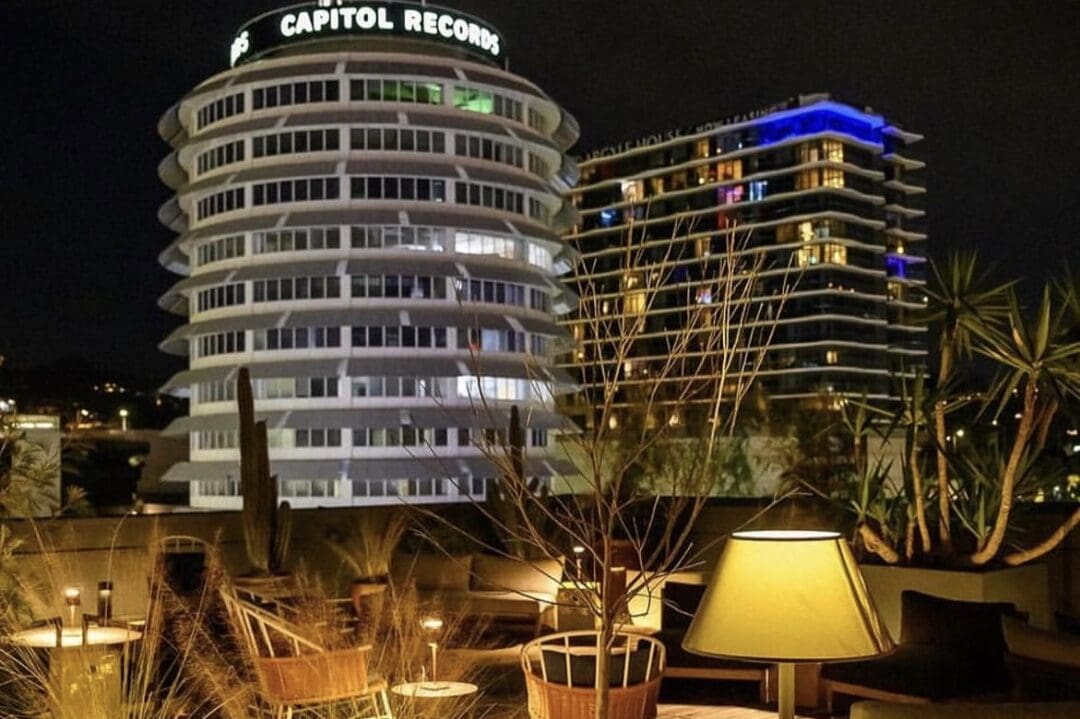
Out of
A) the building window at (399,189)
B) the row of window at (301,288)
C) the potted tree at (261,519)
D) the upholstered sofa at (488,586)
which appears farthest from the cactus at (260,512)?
the building window at (399,189)

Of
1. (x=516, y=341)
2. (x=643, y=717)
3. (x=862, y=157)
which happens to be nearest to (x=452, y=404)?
(x=516, y=341)

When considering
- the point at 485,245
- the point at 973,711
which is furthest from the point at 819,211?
the point at 973,711

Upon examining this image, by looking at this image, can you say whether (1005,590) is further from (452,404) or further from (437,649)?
(452,404)

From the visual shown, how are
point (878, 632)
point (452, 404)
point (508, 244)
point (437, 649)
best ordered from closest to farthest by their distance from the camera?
point (878, 632) < point (437, 649) < point (452, 404) < point (508, 244)

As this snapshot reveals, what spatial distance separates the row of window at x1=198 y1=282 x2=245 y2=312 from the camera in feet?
163

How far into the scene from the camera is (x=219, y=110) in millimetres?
50719

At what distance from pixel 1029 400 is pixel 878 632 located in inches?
217

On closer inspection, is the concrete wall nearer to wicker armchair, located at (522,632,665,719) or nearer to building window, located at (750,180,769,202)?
wicker armchair, located at (522,632,665,719)

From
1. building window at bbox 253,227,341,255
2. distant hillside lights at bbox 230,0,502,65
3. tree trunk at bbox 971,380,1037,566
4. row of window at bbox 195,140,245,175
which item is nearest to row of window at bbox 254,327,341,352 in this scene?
building window at bbox 253,227,341,255

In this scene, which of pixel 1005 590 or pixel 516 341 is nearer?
pixel 1005 590

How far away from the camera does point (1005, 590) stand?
321 inches

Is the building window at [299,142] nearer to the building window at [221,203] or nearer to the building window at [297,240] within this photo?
the building window at [221,203]

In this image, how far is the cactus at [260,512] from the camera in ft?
42.3

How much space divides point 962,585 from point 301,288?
42783mm
